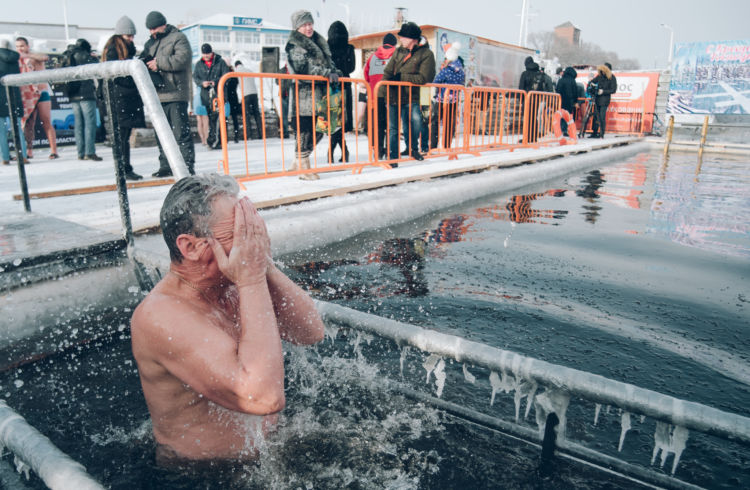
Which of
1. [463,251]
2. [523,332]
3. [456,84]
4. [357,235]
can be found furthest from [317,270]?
[456,84]

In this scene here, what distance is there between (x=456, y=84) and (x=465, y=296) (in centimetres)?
677

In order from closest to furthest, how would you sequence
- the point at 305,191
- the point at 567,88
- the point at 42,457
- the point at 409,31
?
1. the point at 42,457
2. the point at 305,191
3. the point at 409,31
4. the point at 567,88

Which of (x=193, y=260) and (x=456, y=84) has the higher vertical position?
(x=456, y=84)

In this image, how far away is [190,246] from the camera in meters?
1.68

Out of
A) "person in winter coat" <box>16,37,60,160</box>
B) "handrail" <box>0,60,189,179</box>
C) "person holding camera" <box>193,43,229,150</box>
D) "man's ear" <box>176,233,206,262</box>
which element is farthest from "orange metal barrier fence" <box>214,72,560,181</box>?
"man's ear" <box>176,233,206,262</box>

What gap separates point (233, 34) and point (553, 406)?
2505 centimetres

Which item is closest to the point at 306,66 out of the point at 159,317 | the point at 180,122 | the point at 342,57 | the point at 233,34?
the point at 342,57

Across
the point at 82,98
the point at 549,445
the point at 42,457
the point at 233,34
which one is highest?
the point at 233,34

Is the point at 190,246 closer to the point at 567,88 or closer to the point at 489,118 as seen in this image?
the point at 489,118

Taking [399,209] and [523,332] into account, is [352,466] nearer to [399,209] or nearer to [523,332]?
[523,332]

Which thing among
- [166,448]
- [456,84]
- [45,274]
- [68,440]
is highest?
[456,84]

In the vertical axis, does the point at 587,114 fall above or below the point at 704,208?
above

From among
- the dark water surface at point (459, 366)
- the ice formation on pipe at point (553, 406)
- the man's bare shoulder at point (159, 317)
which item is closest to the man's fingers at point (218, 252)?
the man's bare shoulder at point (159, 317)

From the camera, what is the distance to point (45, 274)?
2.89m
